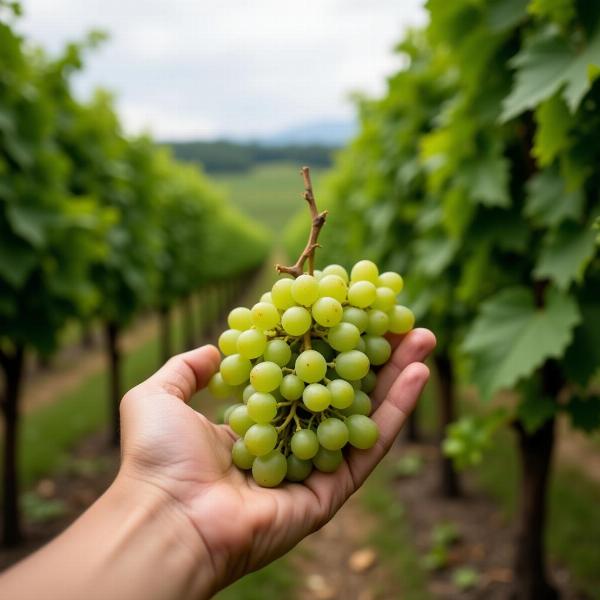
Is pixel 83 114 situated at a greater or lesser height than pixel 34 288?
greater

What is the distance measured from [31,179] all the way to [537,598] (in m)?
4.72

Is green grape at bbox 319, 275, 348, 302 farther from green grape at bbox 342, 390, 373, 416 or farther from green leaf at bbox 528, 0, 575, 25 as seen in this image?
green leaf at bbox 528, 0, 575, 25

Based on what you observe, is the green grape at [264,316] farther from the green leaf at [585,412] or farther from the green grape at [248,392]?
the green leaf at [585,412]

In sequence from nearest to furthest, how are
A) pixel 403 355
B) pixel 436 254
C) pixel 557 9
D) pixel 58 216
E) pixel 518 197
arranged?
pixel 403 355, pixel 557 9, pixel 518 197, pixel 436 254, pixel 58 216

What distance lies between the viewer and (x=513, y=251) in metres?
3.27

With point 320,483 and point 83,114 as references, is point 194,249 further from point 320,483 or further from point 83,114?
point 320,483

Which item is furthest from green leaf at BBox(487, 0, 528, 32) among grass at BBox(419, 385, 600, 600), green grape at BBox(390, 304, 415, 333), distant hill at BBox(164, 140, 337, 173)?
distant hill at BBox(164, 140, 337, 173)

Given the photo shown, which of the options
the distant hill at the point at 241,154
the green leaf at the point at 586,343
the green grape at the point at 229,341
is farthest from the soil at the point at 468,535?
the distant hill at the point at 241,154

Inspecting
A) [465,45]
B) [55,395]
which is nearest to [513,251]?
[465,45]

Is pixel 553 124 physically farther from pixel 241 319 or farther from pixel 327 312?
pixel 241 319

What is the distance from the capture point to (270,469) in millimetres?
1605

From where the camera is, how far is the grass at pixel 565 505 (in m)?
4.59

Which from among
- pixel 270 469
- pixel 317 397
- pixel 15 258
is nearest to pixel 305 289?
pixel 317 397

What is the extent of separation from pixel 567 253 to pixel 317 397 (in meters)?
1.61
